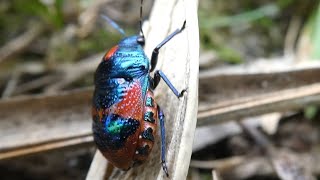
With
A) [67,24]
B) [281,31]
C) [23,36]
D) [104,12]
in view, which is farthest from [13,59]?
[281,31]

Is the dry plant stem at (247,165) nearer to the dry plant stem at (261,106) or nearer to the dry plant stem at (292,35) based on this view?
the dry plant stem at (261,106)

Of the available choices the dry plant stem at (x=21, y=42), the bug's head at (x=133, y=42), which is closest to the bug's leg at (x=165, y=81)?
the bug's head at (x=133, y=42)

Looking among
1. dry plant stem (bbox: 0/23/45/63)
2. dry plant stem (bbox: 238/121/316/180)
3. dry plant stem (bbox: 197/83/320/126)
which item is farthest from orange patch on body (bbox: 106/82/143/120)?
dry plant stem (bbox: 0/23/45/63)

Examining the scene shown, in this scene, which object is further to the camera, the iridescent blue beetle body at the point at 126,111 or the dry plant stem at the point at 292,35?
the dry plant stem at the point at 292,35

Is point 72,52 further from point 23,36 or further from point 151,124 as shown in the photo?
point 151,124

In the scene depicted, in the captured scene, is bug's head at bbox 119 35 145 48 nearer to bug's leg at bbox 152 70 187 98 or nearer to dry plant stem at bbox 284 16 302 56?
bug's leg at bbox 152 70 187 98

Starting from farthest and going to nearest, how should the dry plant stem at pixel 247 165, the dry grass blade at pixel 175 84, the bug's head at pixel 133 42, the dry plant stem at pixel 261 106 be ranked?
Result: the dry plant stem at pixel 247 165
the dry plant stem at pixel 261 106
the bug's head at pixel 133 42
the dry grass blade at pixel 175 84

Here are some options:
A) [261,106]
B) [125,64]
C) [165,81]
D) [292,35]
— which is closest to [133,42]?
[125,64]
